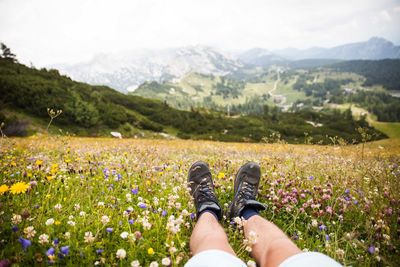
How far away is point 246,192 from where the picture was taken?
172 inches

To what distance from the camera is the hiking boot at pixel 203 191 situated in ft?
12.4

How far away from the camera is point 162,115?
282 ft

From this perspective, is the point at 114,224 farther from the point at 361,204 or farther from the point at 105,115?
the point at 105,115

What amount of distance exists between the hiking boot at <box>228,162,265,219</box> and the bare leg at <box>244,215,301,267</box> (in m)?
0.50

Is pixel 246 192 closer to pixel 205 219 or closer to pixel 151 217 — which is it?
pixel 205 219

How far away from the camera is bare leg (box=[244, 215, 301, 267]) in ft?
7.93

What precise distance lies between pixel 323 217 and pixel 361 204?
633 millimetres

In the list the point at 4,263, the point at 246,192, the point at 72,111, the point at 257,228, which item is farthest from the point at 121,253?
the point at 72,111

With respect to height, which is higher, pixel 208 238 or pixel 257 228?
pixel 208 238

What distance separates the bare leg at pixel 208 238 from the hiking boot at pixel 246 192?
24.5 inches

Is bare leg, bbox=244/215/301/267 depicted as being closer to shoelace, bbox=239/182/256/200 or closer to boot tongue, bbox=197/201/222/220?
boot tongue, bbox=197/201/222/220

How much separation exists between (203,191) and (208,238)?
5.43 feet

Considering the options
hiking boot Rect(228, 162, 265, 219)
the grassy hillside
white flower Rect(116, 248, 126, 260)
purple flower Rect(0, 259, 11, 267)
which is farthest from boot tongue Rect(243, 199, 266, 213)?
the grassy hillside

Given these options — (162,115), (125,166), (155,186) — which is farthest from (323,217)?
(162,115)
